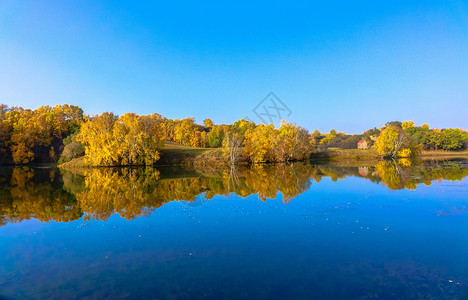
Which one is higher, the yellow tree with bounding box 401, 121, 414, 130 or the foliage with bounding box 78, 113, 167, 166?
the yellow tree with bounding box 401, 121, 414, 130

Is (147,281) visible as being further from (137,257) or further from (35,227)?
(35,227)

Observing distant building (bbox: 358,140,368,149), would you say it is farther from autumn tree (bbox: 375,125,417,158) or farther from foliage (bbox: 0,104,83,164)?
foliage (bbox: 0,104,83,164)

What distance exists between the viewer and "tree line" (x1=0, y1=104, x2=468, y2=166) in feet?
154

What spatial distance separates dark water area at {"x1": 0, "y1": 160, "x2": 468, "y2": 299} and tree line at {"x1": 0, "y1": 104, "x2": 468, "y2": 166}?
32547 millimetres

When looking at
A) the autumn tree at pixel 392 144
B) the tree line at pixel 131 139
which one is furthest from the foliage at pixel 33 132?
the autumn tree at pixel 392 144

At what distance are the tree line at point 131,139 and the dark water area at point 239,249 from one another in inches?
1281

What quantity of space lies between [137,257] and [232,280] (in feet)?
9.95

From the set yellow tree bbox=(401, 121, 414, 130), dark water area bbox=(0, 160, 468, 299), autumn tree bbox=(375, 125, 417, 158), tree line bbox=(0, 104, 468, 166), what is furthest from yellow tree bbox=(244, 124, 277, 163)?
yellow tree bbox=(401, 121, 414, 130)

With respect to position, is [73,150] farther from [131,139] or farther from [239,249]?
[239,249]

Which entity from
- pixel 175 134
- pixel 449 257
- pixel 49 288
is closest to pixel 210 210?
pixel 49 288

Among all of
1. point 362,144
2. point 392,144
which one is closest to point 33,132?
point 392,144

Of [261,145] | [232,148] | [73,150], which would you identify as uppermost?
[261,145]

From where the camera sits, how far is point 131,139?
4678 centimetres

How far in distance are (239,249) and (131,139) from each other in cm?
4274
